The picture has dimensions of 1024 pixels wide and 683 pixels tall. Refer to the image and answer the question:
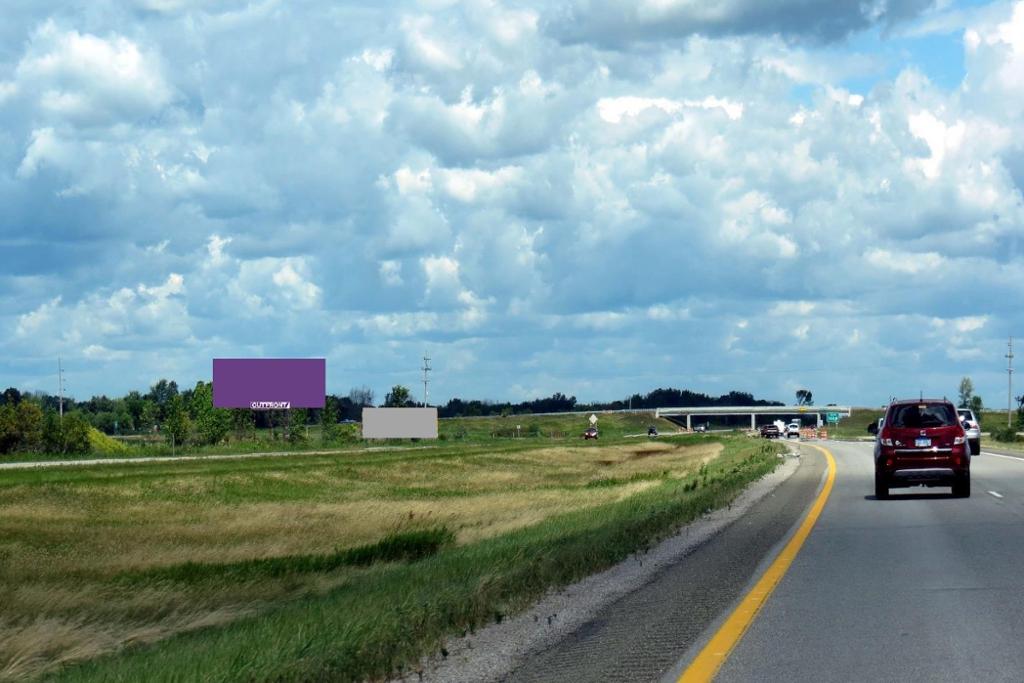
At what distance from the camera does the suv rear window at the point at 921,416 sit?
92.7 ft

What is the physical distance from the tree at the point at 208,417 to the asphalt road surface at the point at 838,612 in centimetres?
12048

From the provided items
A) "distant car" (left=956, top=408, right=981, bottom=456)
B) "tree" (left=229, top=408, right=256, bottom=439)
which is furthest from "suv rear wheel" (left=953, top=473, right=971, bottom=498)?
"tree" (left=229, top=408, right=256, bottom=439)

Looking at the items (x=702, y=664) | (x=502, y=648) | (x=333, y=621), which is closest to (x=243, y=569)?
(x=333, y=621)

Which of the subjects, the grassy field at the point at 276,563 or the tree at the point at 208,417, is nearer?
the grassy field at the point at 276,563

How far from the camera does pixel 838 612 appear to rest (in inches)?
483

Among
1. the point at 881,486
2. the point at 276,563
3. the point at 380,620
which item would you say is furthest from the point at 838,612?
the point at 881,486

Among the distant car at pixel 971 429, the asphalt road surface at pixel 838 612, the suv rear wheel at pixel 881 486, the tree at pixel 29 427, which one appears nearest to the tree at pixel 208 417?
the tree at pixel 29 427

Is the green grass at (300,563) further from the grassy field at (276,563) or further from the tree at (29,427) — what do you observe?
the tree at (29,427)

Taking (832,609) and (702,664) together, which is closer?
(702,664)

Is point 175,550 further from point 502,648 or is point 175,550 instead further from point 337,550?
point 502,648

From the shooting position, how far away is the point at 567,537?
2016 cm

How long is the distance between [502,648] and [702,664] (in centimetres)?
176

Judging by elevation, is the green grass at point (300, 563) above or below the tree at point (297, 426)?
below

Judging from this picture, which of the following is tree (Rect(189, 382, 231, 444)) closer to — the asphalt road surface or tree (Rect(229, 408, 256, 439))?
tree (Rect(229, 408, 256, 439))
